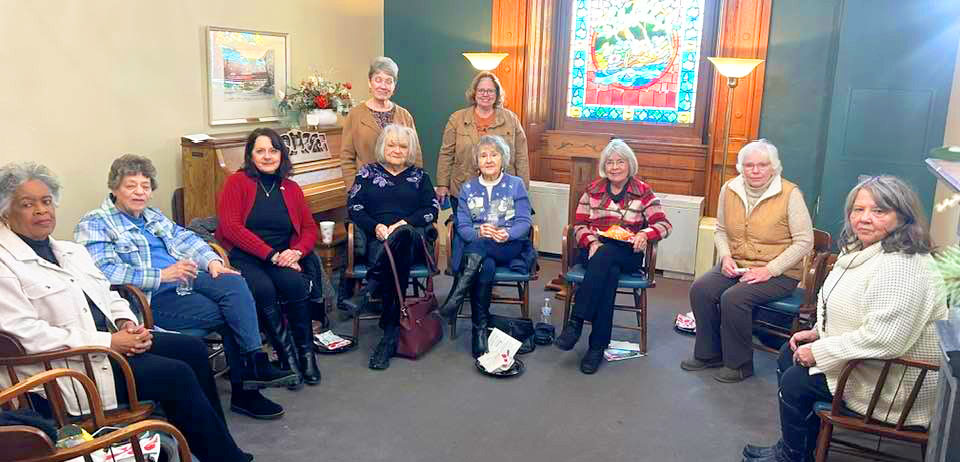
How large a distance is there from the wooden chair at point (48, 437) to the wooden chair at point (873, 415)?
6.59ft

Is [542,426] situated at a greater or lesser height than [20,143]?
lesser

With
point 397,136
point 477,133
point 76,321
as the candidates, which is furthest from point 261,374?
point 477,133

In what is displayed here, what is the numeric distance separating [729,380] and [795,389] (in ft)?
3.68

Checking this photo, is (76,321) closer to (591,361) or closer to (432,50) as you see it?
(591,361)

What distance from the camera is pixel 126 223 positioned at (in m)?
3.21

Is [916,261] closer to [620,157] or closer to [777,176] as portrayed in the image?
[777,176]

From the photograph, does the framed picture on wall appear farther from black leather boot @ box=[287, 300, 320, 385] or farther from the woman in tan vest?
the woman in tan vest

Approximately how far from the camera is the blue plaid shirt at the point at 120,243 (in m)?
3.07

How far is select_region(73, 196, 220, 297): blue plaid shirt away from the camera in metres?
3.07

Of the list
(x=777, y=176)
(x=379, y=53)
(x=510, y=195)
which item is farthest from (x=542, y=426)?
(x=379, y=53)

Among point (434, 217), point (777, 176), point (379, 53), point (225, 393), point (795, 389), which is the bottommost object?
point (225, 393)

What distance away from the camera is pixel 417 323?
3975mm

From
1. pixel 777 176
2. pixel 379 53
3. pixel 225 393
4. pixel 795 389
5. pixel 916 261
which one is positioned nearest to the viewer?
pixel 916 261

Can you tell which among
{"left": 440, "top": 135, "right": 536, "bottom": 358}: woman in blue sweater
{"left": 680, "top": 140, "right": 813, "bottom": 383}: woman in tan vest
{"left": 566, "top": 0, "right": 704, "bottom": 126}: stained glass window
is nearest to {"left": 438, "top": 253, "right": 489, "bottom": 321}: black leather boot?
{"left": 440, "top": 135, "right": 536, "bottom": 358}: woman in blue sweater
